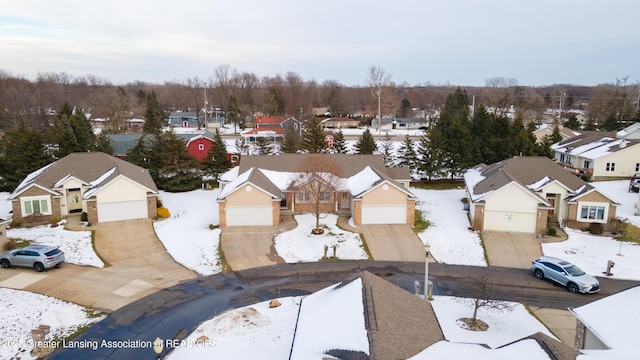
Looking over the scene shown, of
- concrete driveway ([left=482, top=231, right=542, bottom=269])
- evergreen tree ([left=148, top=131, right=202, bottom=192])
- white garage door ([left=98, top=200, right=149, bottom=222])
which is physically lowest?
concrete driveway ([left=482, top=231, right=542, bottom=269])

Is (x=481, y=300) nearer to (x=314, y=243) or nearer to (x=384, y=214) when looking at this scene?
(x=314, y=243)

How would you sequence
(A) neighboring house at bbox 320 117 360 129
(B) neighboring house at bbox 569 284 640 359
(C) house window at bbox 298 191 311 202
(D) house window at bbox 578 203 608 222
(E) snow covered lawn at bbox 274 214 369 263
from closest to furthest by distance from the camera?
(B) neighboring house at bbox 569 284 640 359 < (E) snow covered lawn at bbox 274 214 369 263 < (D) house window at bbox 578 203 608 222 < (C) house window at bbox 298 191 311 202 < (A) neighboring house at bbox 320 117 360 129

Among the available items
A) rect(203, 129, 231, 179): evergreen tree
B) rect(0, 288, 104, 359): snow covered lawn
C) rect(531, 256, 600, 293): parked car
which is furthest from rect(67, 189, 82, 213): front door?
rect(531, 256, 600, 293): parked car

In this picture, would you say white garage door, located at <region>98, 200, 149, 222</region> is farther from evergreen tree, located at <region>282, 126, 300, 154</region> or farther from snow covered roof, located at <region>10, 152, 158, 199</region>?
evergreen tree, located at <region>282, 126, 300, 154</region>

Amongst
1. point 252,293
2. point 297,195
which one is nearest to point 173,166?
point 297,195

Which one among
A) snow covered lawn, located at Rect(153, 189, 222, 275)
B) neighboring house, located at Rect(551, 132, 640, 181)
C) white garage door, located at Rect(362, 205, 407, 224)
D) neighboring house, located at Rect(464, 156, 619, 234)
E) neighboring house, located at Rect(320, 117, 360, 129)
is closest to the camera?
snow covered lawn, located at Rect(153, 189, 222, 275)

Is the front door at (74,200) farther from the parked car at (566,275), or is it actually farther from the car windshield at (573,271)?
the car windshield at (573,271)

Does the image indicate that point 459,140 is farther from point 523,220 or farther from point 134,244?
point 134,244
